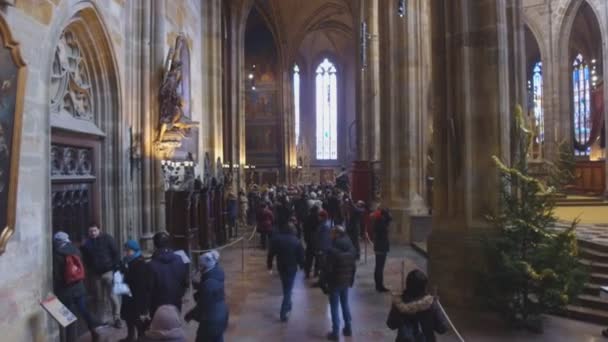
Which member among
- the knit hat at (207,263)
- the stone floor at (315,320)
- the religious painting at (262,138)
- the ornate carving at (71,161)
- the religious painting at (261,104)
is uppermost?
the religious painting at (261,104)

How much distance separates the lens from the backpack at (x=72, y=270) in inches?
244

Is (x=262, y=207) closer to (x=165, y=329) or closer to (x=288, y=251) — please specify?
(x=288, y=251)

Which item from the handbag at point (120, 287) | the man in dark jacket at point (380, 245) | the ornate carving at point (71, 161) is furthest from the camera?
the man in dark jacket at point (380, 245)

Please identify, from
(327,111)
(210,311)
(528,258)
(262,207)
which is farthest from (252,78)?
(210,311)

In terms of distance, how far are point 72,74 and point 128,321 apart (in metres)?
3.95

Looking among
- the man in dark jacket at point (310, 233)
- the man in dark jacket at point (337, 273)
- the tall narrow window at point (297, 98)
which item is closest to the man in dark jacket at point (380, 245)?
the man in dark jacket at point (310, 233)

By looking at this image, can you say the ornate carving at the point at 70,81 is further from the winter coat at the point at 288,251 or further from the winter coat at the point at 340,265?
the winter coat at the point at 340,265

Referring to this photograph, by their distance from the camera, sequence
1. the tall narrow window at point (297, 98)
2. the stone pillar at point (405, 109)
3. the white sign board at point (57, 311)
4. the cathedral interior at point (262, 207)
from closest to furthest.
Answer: the white sign board at point (57, 311), the cathedral interior at point (262, 207), the stone pillar at point (405, 109), the tall narrow window at point (297, 98)

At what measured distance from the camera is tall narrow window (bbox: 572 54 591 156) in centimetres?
2600

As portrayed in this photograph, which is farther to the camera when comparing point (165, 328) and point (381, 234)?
point (381, 234)

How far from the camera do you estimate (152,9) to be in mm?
10742

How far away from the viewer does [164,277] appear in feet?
18.2

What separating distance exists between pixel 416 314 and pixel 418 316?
0.03 m

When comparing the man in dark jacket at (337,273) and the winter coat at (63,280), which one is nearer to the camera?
the winter coat at (63,280)
